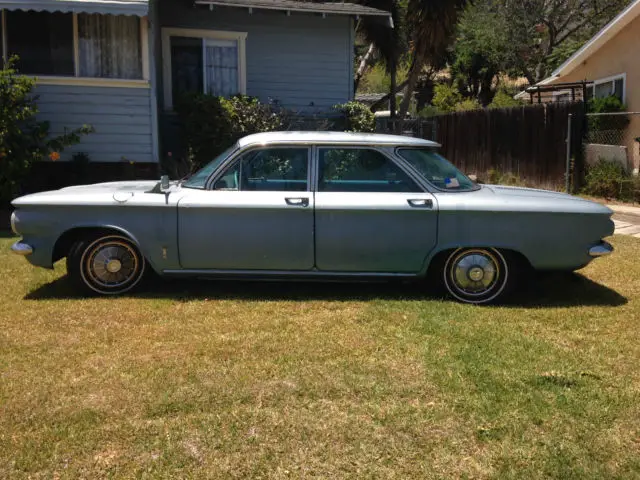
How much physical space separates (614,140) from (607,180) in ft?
6.62

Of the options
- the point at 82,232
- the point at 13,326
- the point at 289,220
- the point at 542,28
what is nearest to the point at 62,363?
the point at 13,326

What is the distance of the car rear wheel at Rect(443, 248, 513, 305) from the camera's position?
17.9 ft

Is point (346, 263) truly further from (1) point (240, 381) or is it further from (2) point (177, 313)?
(1) point (240, 381)

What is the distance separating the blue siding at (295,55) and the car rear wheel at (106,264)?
352 inches

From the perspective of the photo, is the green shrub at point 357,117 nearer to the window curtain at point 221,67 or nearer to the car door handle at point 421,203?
the window curtain at point 221,67

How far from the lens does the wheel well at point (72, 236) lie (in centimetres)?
551

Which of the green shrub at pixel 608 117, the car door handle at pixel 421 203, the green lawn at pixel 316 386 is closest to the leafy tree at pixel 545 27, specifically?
the green shrub at pixel 608 117

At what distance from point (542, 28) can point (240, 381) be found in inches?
1475

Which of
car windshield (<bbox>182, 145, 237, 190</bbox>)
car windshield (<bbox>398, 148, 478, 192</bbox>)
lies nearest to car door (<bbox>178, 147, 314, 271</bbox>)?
car windshield (<bbox>182, 145, 237, 190</bbox>)

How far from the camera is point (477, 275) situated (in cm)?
546

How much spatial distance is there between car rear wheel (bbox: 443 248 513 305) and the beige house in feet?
29.5

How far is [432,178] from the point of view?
5.60m

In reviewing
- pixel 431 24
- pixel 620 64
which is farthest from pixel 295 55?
pixel 620 64

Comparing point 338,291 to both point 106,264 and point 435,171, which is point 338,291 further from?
point 106,264
